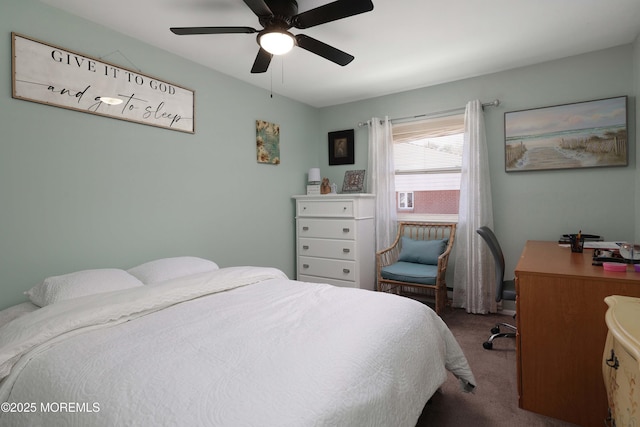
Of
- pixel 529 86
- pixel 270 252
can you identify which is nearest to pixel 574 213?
pixel 529 86

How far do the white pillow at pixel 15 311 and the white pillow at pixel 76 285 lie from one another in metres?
0.04

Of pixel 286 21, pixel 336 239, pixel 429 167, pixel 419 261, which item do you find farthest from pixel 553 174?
pixel 286 21

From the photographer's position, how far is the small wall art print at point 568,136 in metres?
2.87

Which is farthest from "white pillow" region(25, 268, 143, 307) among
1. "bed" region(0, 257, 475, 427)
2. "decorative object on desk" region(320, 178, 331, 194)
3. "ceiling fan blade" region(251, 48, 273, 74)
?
"decorative object on desk" region(320, 178, 331, 194)

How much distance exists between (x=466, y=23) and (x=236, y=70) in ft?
7.00

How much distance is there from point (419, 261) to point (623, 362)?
2.62 meters

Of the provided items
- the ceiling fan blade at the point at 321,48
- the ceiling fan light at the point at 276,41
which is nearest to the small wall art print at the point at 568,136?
the ceiling fan blade at the point at 321,48

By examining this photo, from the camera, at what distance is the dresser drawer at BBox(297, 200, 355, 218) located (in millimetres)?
3727

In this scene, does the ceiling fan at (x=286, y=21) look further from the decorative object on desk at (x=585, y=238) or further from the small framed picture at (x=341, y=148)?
the decorative object on desk at (x=585, y=238)

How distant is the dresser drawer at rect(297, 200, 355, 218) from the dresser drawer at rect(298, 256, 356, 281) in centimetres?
56

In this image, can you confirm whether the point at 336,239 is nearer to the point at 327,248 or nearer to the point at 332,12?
the point at 327,248

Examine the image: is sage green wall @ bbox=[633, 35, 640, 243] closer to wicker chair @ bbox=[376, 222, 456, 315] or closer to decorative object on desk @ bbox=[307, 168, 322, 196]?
wicker chair @ bbox=[376, 222, 456, 315]

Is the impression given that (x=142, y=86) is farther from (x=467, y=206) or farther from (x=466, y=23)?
(x=467, y=206)

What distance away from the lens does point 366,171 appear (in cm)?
427
